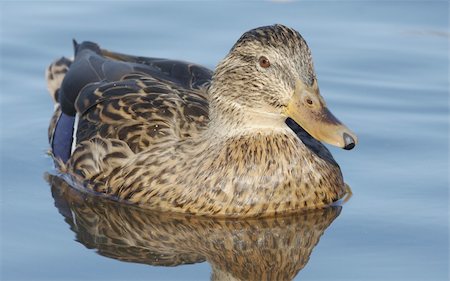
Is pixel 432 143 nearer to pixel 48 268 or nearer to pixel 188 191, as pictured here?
pixel 188 191

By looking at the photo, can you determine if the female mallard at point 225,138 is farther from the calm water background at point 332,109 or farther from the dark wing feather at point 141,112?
the calm water background at point 332,109

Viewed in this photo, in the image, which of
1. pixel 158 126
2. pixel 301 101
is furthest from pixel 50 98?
pixel 301 101

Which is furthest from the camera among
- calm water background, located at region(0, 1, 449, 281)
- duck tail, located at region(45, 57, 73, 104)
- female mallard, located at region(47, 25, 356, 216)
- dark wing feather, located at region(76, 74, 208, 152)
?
duck tail, located at region(45, 57, 73, 104)

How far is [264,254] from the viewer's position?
30.0 feet

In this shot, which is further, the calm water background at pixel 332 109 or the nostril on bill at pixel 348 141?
the nostril on bill at pixel 348 141

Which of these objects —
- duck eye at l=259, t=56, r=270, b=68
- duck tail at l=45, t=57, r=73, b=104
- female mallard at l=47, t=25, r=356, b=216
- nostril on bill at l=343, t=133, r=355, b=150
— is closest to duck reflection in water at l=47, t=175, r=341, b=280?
female mallard at l=47, t=25, r=356, b=216

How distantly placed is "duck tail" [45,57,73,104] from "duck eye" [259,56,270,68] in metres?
2.62

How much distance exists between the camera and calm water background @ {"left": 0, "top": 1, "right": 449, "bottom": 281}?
8891 millimetres

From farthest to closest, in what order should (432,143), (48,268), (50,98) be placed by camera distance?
(50,98), (432,143), (48,268)

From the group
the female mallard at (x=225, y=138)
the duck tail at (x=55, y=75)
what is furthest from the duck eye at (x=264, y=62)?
the duck tail at (x=55, y=75)

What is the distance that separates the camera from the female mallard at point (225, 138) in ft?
31.3

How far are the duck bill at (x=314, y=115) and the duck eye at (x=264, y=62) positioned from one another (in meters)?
0.29

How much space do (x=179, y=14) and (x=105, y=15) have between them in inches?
29.9

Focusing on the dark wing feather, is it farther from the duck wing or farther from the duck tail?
the duck tail
